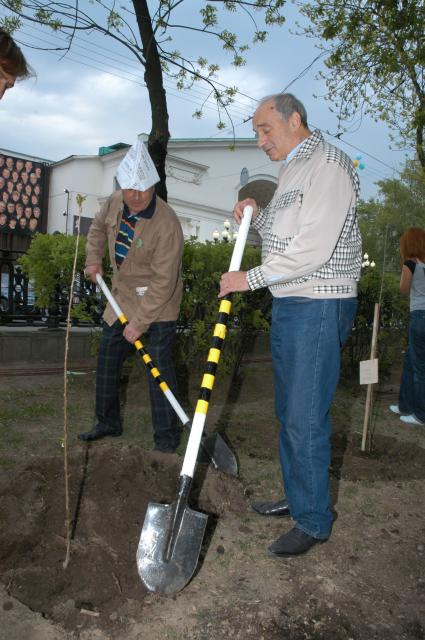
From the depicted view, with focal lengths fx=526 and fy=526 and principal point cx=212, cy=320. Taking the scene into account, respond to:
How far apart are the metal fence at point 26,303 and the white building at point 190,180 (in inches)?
568

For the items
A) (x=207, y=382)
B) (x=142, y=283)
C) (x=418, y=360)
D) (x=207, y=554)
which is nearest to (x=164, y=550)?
(x=207, y=554)

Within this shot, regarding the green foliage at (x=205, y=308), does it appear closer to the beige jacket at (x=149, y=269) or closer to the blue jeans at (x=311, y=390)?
the beige jacket at (x=149, y=269)

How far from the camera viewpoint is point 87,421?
457 cm

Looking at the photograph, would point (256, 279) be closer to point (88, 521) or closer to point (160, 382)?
point (160, 382)

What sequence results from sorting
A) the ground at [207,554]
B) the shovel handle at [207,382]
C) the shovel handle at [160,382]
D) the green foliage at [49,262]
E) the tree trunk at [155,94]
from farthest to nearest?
the tree trunk at [155,94] < the green foliage at [49,262] < the shovel handle at [160,382] < the shovel handle at [207,382] < the ground at [207,554]

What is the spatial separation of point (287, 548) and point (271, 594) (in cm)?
31

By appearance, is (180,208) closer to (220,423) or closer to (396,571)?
(220,423)

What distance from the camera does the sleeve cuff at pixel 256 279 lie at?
2.42 meters

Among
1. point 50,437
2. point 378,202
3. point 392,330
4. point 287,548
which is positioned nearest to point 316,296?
point 287,548

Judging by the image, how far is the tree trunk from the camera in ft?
20.7

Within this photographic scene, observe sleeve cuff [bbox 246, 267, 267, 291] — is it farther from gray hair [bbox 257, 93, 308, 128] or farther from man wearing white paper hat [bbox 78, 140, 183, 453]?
man wearing white paper hat [bbox 78, 140, 183, 453]

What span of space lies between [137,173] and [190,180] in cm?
1914

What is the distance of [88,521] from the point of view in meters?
2.63

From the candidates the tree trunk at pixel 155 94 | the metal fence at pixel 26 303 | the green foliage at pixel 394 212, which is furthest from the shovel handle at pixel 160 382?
the green foliage at pixel 394 212
